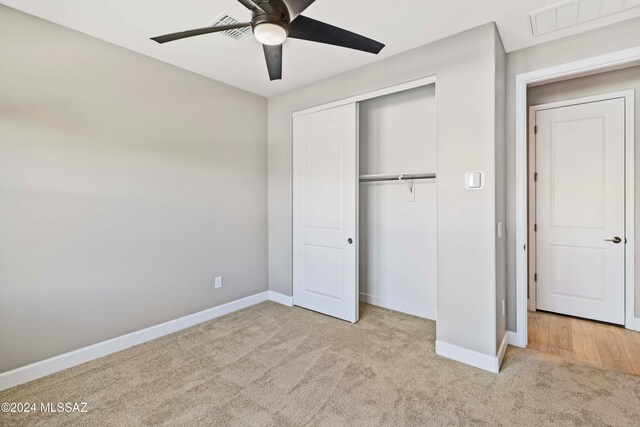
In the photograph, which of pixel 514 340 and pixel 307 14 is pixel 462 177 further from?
pixel 307 14

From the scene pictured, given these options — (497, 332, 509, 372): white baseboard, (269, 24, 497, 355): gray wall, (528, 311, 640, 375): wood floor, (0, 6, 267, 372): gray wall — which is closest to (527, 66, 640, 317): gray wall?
(528, 311, 640, 375): wood floor

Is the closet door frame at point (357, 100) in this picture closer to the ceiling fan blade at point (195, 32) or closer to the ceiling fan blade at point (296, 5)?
the ceiling fan blade at point (296, 5)

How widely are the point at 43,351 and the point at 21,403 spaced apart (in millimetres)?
375

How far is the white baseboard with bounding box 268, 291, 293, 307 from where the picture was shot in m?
3.64

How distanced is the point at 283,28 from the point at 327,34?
0.28 m

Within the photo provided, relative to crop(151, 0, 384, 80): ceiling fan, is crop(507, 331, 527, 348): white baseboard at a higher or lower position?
lower

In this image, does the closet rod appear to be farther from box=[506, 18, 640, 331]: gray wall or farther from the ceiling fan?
the ceiling fan

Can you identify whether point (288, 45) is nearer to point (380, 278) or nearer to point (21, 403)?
point (380, 278)

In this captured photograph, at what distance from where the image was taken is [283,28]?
147cm

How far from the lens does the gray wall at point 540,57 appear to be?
2.21 meters

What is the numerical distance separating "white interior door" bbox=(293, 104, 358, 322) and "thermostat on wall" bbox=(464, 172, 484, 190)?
1.07 meters

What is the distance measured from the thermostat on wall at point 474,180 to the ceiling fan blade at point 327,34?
1.18m

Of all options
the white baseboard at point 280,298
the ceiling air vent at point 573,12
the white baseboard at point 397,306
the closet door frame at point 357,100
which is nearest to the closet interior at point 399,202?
the white baseboard at point 397,306

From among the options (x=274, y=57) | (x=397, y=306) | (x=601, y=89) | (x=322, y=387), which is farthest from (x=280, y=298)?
(x=601, y=89)
